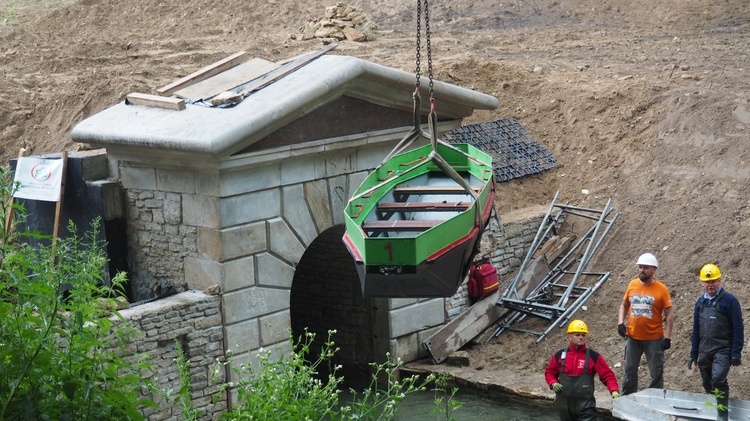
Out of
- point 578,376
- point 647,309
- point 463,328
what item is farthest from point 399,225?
point 463,328

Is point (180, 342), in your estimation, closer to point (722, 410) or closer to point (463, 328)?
point (463, 328)

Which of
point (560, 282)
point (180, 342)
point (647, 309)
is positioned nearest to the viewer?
point (647, 309)

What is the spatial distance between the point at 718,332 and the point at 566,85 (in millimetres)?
8960

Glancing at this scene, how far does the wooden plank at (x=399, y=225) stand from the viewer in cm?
1153

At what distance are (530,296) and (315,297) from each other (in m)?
3.16

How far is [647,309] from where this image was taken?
39.5ft

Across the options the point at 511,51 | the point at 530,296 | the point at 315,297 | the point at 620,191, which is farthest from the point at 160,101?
the point at 511,51

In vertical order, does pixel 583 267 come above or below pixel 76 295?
below

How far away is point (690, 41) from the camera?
23.3 m

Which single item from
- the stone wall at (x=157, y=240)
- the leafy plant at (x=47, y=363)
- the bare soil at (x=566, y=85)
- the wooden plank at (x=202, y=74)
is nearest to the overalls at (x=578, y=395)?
the bare soil at (x=566, y=85)

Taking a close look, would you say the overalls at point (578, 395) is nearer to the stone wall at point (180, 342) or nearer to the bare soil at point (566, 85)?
the bare soil at point (566, 85)

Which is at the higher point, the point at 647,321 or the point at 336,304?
the point at 647,321

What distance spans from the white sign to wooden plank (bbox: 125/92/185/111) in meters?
1.19

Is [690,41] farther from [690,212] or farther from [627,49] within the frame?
[690,212]
